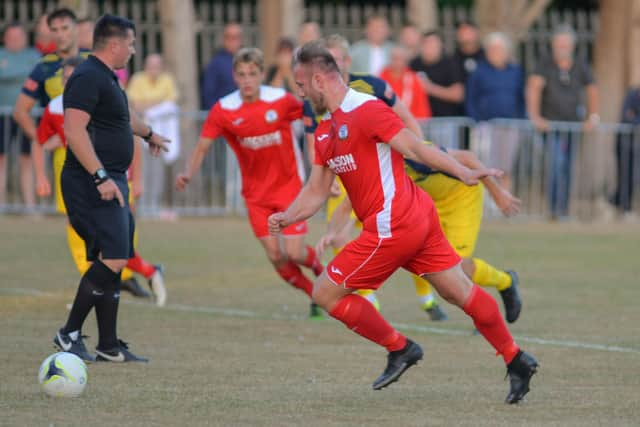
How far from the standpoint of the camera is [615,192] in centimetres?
1970

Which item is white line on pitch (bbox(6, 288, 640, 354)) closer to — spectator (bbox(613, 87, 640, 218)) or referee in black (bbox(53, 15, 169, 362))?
referee in black (bbox(53, 15, 169, 362))

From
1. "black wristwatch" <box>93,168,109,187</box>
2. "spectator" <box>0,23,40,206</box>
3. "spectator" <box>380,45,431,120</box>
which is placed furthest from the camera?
"spectator" <box>0,23,40,206</box>

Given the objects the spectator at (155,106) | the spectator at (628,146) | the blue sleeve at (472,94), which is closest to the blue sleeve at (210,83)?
the spectator at (155,106)

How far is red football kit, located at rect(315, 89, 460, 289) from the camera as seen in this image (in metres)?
7.34

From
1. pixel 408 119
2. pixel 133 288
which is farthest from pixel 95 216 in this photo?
pixel 133 288

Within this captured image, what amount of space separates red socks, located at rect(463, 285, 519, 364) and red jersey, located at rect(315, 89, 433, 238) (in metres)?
0.55

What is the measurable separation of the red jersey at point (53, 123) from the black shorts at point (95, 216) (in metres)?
2.44

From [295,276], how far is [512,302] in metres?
2.00

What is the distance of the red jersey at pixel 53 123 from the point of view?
10781 millimetres

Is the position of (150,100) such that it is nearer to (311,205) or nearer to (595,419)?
(311,205)

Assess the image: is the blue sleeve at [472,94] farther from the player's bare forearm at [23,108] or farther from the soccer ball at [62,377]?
the soccer ball at [62,377]

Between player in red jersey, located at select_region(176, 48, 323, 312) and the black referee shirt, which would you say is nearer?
the black referee shirt

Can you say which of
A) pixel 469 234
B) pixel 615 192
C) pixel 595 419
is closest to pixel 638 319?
pixel 469 234

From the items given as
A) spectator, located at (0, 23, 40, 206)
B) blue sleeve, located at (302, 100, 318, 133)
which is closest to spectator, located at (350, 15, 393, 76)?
spectator, located at (0, 23, 40, 206)
